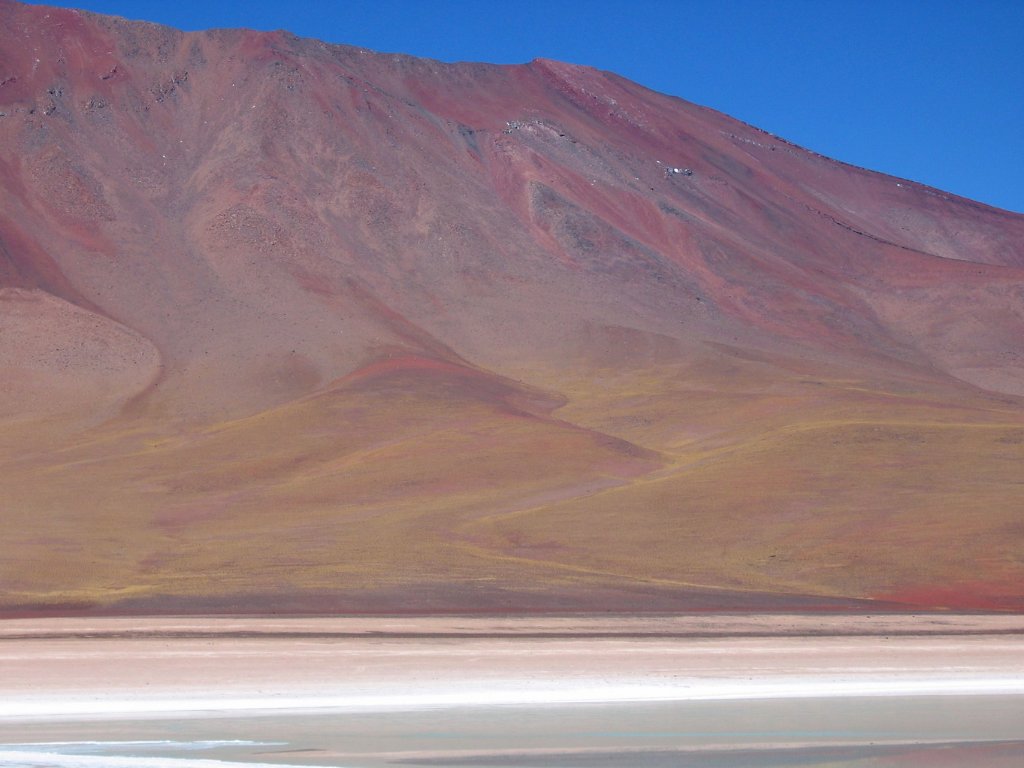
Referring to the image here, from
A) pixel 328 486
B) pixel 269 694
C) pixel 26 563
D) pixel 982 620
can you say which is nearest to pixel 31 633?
pixel 269 694

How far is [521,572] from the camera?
94.9ft

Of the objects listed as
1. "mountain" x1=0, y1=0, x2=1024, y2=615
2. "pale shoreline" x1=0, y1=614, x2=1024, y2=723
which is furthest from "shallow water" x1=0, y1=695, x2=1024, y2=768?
"mountain" x1=0, y1=0, x2=1024, y2=615

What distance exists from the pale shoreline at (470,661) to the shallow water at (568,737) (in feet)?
2.28

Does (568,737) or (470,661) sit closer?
(568,737)

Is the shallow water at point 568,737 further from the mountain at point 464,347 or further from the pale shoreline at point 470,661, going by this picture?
the mountain at point 464,347

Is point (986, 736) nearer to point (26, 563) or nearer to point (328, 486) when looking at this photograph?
point (26, 563)

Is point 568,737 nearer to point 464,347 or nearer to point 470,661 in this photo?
point 470,661

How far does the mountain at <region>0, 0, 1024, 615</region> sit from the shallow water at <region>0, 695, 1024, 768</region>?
8932mm

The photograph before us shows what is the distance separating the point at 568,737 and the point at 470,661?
4.64 metres

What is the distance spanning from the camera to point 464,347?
70312 mm

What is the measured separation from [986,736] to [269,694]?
339 inches

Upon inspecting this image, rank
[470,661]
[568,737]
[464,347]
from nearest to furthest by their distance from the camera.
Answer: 1. [568,737]
2. [470,661]
3. [464,347]

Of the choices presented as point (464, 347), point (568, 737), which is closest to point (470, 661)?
point (568, 737)

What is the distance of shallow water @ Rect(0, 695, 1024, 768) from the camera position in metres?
13.8
